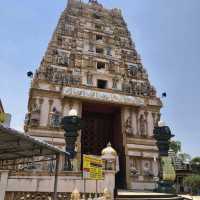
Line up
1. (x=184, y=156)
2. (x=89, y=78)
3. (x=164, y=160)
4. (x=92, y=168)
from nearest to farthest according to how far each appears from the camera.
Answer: (x=92, y=168) → (x=164, y=160) → (x=89, y=78) → (x=184, y=156)

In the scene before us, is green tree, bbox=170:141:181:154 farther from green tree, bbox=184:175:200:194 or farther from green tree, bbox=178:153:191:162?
green tree, bbox=184:175:200:194

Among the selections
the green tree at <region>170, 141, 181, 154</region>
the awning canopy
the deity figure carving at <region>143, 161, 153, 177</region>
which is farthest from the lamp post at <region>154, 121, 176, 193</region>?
the green tree at <region>170, 141, 181, 154</region>

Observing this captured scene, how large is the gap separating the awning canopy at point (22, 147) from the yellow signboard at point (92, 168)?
1826 millimetres

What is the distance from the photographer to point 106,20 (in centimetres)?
2561

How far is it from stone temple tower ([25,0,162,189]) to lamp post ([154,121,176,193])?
1767mm

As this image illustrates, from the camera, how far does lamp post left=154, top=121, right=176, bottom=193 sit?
1415 cm

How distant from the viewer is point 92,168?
8.91m

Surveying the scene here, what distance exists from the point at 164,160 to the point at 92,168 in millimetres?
7150

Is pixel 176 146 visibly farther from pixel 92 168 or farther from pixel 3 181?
pixel 3 181

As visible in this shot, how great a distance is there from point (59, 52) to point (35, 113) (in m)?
6.24

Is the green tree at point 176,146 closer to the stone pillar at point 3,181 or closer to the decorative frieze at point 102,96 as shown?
the decorative frieze at point 102,96

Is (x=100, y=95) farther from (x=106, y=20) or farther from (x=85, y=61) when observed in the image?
(x=106, y=20)

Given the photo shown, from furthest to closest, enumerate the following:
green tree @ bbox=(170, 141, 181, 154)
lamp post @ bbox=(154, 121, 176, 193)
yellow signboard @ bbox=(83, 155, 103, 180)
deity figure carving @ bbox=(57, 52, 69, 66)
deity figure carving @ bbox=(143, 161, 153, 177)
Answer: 1. green tree @ bbox=(170, 141, 181, 154)
2. deity figure carving @ bbox=(57, 52, 69, 66)
3. deity figure carving @ bbox=(143, 161, 153, 177)
4. lamp post @ bbox=(154, 121, 176, 193)
5. yellow signboard @ bbox=(83, 155, 103, 180)

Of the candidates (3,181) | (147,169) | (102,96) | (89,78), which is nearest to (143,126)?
(147,169)
